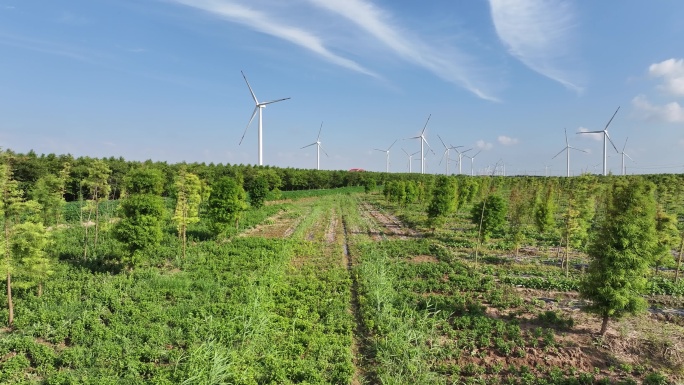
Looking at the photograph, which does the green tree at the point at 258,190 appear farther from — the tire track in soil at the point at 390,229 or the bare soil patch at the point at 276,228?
the tire track in soil at the point at 390,229

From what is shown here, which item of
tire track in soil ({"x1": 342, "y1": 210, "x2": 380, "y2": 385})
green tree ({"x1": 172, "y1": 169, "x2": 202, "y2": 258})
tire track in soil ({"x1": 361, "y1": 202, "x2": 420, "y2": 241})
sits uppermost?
green tree ({"x1": 172, "y1": 169, "x2": 202, "y2": 258})

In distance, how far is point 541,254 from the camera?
1077 inches

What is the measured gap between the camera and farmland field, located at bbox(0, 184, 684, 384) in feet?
35.5

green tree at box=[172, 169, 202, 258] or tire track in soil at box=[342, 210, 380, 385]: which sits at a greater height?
green tree at box=[172, 169, 202, 258]

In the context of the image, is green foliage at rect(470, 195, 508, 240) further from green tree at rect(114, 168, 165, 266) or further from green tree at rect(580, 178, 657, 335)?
green tree at rect(114, 168, 165, 266)

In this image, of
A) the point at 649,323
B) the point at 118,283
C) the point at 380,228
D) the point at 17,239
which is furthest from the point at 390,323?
the point at 380,228

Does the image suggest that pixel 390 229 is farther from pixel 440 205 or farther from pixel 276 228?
pixel 276 228

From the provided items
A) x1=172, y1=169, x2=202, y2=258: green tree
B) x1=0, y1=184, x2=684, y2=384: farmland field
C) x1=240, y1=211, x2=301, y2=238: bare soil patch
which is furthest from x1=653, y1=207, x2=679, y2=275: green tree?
x1=172, y1=169, x2=202, y2=258: green tree

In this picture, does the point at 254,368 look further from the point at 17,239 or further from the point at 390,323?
the point at 17,239

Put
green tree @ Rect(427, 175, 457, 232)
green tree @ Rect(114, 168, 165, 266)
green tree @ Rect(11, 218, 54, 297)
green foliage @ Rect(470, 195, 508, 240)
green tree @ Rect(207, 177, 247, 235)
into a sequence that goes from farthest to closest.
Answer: green tree @ Rect(427, 175, 457, 232)
green tree @ Rect(207, 177, 247, 235)
green foliage @ Rect(470, 195, 508, 240)
green tree @ Rect(114, 168, 165, 266)
green tree @ Rect(11, 218, 54, 297)

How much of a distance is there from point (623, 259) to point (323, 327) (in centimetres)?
1101

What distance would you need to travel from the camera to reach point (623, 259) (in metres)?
13.5

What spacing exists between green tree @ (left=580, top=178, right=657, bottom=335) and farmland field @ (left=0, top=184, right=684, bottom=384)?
1331 mm

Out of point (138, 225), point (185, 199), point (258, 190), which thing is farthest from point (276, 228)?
point (138, 225)
